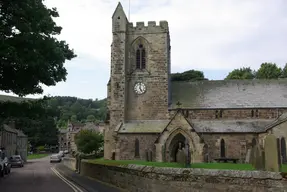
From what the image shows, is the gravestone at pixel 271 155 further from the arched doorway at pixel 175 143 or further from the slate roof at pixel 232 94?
the slate roof at pixel 232 94

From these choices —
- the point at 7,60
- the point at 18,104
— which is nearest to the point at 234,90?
the point at 18,104

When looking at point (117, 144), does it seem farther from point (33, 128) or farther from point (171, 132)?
point (33, 128)

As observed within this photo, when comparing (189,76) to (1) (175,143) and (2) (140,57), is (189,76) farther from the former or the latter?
(1) (175,143)

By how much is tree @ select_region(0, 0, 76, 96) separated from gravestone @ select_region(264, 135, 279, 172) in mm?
10758

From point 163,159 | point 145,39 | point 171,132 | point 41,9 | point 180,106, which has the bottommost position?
point 163,159

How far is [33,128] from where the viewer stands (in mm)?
107688

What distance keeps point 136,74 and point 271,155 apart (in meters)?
30.9

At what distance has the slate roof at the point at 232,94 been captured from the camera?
38844 millimetres

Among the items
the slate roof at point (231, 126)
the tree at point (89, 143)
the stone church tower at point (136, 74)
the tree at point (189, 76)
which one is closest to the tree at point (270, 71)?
the tree at point (189, 76)

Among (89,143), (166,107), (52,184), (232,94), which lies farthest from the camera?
(89,143)

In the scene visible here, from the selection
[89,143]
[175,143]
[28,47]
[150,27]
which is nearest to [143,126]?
[175,143]

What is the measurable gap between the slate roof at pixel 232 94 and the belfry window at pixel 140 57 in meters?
4.83

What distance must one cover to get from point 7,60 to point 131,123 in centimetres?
2451

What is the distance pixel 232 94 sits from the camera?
4038cm
